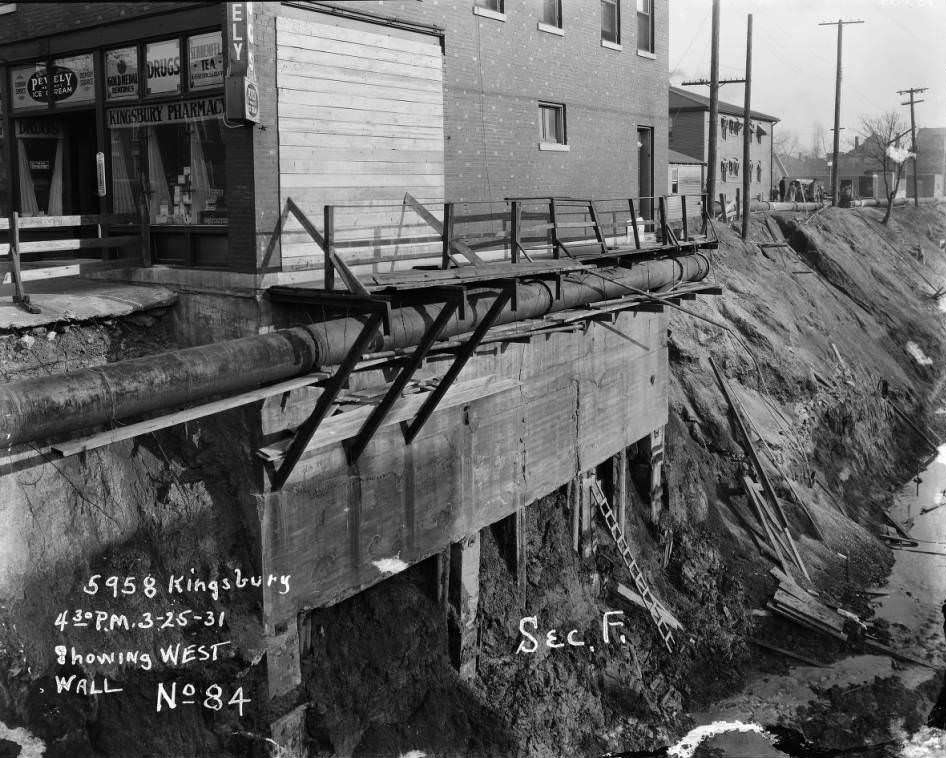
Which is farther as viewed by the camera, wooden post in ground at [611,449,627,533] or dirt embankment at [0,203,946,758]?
wooden post in ground at [611,449,627,533]

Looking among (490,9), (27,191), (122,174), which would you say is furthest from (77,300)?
(490,9)

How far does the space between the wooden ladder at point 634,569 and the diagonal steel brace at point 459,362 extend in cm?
647

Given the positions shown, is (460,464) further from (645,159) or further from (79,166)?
(645,159)

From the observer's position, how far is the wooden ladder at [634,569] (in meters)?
17.9

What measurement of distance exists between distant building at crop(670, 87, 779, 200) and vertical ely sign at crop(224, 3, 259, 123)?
162 feet

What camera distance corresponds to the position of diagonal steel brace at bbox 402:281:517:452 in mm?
11359

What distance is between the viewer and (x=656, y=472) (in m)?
20.8

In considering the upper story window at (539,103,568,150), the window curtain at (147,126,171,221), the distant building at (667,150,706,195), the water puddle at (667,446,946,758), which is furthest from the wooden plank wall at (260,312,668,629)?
the distant building at (667,150,706,195)

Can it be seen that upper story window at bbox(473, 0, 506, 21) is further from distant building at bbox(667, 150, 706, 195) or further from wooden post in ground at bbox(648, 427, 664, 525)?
distant building at bbox(667, 150, 706, 195)

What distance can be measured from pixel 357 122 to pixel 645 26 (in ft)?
38.5

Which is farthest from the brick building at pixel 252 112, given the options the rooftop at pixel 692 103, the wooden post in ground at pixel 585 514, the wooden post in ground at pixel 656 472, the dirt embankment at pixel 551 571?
the rooftop at pixel 692 103

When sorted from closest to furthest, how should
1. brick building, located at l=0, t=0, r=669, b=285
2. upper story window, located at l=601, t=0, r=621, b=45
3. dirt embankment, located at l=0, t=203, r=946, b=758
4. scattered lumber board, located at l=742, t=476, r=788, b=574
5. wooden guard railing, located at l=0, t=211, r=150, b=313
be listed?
dirt embankment, located at l=0, t=203, r=946, b=758
wooden guard railing, located at l=0, t=211, r=150, b=313
brick building, located at l=0, t=0, r=669, b=285
upper story window, located at l=601, t=0, r=621, b=45
scattered lumber board, located at l=742, t=476, r=788, b=574

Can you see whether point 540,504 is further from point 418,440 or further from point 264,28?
point 264,28

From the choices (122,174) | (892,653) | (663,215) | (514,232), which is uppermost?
(122,174)
